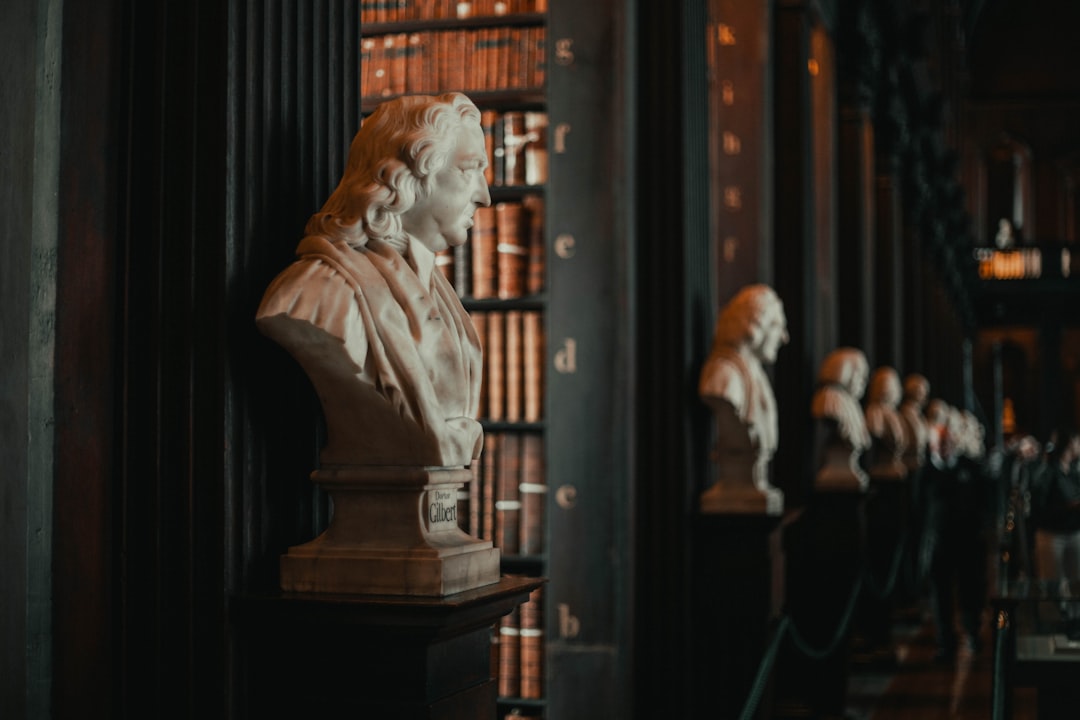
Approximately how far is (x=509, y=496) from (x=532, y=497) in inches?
3.0

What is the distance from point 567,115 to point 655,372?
2.96 ft

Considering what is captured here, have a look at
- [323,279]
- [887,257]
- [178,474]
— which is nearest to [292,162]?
[323,279]

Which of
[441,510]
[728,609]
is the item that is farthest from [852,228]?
[441,510]

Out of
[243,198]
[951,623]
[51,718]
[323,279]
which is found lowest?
[951,623]

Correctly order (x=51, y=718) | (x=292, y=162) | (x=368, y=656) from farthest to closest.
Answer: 1. (x=292, y=162)
2. (x=368, y=656)
3. (x=51, y=718)

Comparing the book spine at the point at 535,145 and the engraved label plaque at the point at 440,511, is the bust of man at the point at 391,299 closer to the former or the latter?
the engraved label plaque at the point at 440,511

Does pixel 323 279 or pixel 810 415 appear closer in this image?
pixel 323 279

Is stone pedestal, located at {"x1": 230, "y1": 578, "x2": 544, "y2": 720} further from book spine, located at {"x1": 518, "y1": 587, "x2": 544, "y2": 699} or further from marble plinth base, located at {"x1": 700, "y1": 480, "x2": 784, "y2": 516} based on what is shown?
marble plinth base, located at {"x1": 700, "y1": 480, "x2": 784, "y2": 516}

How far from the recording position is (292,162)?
2535 mm

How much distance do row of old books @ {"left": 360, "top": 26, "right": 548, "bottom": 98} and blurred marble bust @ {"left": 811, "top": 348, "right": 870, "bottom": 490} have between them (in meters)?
2.78

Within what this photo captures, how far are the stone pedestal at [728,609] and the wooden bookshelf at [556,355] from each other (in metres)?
0.52

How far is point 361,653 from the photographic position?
89.9 inches

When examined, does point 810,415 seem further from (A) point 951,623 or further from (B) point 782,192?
(A) point 951,623

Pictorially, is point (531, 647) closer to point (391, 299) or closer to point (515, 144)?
point (515, 144)
